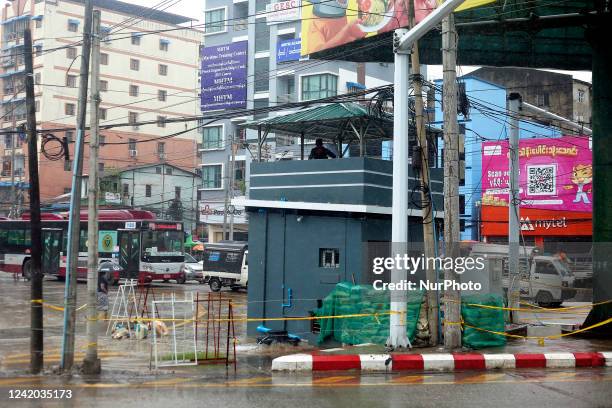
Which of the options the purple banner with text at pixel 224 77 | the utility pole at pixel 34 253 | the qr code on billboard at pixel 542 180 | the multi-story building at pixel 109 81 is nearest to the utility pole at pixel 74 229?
the utility pole at pixel 34 253

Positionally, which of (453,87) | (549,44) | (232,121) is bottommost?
(453,87)

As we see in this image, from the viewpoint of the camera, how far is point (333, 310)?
1670cm

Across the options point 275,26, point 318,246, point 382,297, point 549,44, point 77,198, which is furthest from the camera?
point 275,26

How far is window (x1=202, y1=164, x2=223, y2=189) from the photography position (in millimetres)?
64750

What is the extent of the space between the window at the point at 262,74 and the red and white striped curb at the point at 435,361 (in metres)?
47.7

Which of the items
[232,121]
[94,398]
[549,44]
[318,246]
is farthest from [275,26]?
[94,398]

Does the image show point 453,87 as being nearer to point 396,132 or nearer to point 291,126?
point 396,132

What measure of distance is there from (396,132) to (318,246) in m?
5.19

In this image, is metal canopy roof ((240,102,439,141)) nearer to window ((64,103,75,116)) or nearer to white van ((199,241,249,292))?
white van ((199,241,249,292))

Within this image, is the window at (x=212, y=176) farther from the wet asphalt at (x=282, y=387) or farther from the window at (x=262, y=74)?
the wet asphalt at (x=282, y=387)

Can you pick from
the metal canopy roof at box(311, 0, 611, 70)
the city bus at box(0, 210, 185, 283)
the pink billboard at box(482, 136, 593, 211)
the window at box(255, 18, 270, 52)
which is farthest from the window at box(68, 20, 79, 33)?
the metal canopy roof at box(311, 0, 611, 70)

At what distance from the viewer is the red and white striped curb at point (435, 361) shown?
1330 centimetres

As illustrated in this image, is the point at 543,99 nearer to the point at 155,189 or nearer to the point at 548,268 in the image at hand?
the point at 548,268

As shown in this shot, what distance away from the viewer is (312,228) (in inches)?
750
